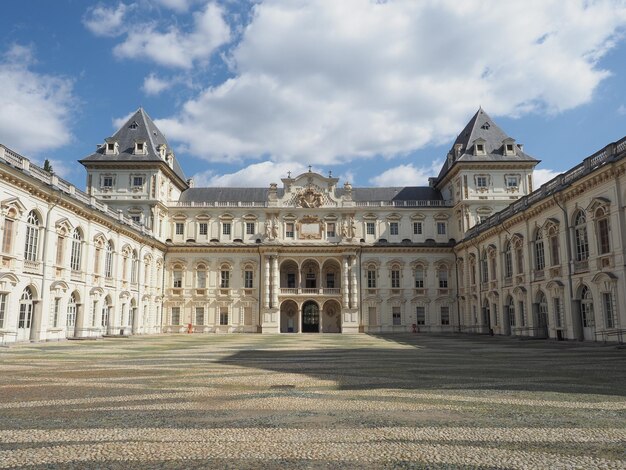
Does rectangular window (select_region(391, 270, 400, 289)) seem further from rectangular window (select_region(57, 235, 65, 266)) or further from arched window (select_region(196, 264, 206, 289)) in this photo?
rectangular window (select_region(57, 235, 65, 266))

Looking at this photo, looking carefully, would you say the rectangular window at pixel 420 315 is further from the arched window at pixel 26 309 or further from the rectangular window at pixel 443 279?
the arched window at pixel 26 309

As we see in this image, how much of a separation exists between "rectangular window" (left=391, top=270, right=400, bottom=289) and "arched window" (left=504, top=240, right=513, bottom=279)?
17565 mm

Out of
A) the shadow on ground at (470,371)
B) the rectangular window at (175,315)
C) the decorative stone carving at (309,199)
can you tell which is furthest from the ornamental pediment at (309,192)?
the shadow on ground at (470,371)

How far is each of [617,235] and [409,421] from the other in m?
23.5

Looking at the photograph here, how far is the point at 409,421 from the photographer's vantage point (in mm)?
8078

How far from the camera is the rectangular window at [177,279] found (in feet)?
190

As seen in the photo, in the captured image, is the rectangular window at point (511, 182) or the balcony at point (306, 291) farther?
the balcony at point (306, 291)

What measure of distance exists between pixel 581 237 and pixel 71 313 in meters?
33.9

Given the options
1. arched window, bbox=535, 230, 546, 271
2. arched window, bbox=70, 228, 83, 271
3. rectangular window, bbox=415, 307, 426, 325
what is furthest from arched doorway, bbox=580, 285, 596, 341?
arched window, bbox=70, 228, 83, 271

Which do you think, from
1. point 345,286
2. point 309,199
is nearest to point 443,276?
point 345,286

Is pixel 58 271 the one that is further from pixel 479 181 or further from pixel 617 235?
pixel 479 181

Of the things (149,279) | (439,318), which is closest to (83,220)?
(149,279)

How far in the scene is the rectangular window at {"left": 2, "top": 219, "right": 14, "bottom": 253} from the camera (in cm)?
2802

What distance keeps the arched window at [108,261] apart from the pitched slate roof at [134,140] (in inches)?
583
